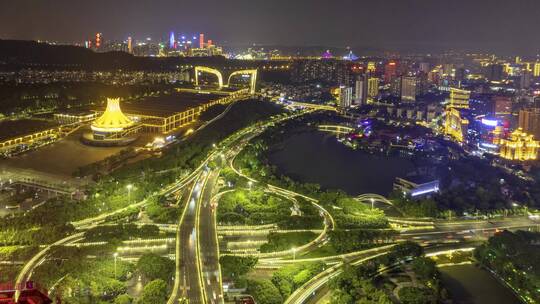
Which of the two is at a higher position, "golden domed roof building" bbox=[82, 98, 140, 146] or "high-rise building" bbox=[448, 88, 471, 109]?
"high-rise building" bbox=[448, 88, 471, 109]

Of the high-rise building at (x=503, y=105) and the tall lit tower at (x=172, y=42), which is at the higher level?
the tall lit tower at (x=172, y=42)

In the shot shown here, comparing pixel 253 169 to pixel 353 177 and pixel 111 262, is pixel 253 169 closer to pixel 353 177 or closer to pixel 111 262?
pixel 353 177

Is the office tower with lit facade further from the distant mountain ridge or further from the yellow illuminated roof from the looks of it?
the yellow illuminated roof

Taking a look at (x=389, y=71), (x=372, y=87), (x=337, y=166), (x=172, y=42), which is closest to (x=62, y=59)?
(x=372, y=87)

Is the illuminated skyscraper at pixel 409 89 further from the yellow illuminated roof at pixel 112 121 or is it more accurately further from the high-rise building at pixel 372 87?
the yellow illuminated roof at pixel 112 121

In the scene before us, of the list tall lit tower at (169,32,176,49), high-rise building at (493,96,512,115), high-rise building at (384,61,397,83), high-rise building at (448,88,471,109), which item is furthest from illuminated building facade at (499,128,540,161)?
tall lit tower at (169,32,176,49)

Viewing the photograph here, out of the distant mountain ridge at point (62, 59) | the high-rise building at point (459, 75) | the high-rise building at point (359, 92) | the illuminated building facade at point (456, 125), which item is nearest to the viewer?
the illuminated building facade at point (456, 125)

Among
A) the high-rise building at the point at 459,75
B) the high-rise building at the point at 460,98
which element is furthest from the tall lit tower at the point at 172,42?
the high-rise building at the point at 460,98
